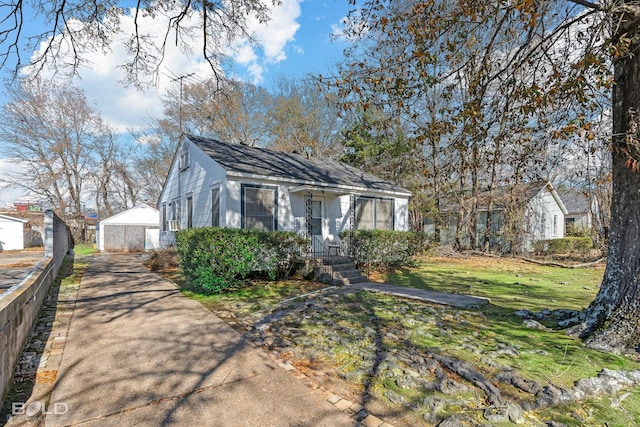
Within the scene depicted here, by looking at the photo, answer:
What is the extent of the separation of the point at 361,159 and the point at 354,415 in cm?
1912

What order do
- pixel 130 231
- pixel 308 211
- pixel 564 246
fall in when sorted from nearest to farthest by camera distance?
pixel 308 211 < pixel 564 246 < pixel 130 231

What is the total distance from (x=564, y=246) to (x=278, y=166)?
17.8 meters

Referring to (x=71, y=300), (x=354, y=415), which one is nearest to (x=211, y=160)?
(x=71, y=300)

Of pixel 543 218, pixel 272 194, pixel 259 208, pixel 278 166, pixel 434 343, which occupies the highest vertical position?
pixel 278 166

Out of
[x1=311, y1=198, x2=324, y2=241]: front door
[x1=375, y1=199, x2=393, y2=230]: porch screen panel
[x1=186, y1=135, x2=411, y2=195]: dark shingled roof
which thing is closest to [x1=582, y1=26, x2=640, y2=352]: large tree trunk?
[x1=186, y1=135, x2=411, y2=195]: dark shingled roof

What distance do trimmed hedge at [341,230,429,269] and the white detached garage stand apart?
16470 millimetres

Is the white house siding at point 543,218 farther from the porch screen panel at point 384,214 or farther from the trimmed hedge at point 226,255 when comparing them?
the trimmed hedge at point 226,255

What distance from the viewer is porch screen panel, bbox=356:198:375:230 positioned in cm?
1334

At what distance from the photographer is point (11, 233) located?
24.2 m

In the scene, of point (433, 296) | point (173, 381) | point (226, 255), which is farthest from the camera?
point (226, 255)

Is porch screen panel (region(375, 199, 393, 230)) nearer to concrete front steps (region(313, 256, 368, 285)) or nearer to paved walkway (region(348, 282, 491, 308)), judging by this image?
concrete front steps (region(313, 256, 368, 285))

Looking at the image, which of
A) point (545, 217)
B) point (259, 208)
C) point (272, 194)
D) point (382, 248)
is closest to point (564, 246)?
point (545, 217)

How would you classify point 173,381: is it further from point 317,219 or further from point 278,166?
point 278,166

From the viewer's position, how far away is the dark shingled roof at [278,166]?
35.9 feet
